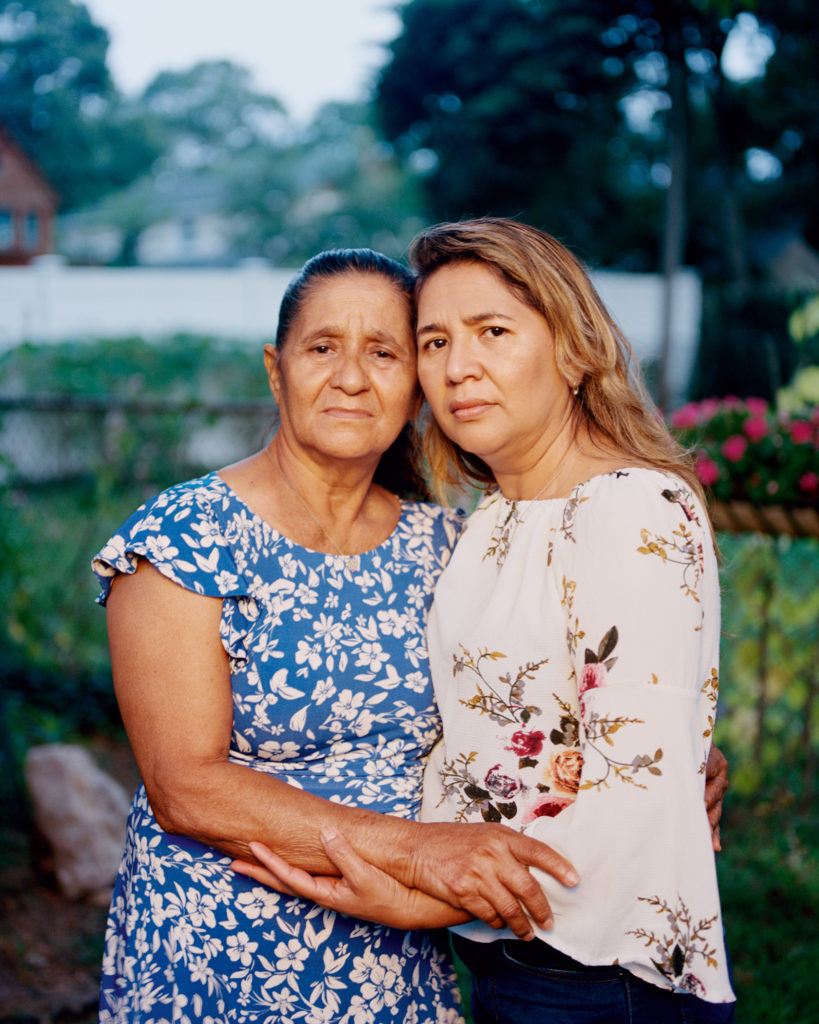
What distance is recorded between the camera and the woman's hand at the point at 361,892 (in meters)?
1.71

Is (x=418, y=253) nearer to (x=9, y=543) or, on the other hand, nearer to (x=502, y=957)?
(x=502, y=957)

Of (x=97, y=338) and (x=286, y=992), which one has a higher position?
(x=97, y=338)

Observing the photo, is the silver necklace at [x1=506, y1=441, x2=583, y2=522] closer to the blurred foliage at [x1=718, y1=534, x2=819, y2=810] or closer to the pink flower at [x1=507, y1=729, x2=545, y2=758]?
the pink flower at [x1=507, y1=729, x2=545, y2=758]

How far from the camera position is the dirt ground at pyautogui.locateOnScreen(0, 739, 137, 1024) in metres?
3.07

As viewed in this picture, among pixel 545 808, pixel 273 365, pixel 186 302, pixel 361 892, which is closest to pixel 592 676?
pixel 545 808

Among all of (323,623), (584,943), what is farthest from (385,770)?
(584,943)

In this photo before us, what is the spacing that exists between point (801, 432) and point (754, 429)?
0.21m

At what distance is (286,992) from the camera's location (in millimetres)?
1834

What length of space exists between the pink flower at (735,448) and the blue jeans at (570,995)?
229 cm

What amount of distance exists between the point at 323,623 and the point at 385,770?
33 centimetres

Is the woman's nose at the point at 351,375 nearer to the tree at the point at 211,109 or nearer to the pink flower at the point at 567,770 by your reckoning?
the pink flower at the point at 567,770

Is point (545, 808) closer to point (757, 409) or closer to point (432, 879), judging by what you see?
point (432, 879)

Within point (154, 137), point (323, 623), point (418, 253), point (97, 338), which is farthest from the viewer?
point (154, 137)

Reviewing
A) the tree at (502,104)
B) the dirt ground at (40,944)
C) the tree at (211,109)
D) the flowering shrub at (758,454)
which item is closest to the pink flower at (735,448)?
the flowering shrub at (758,454)
